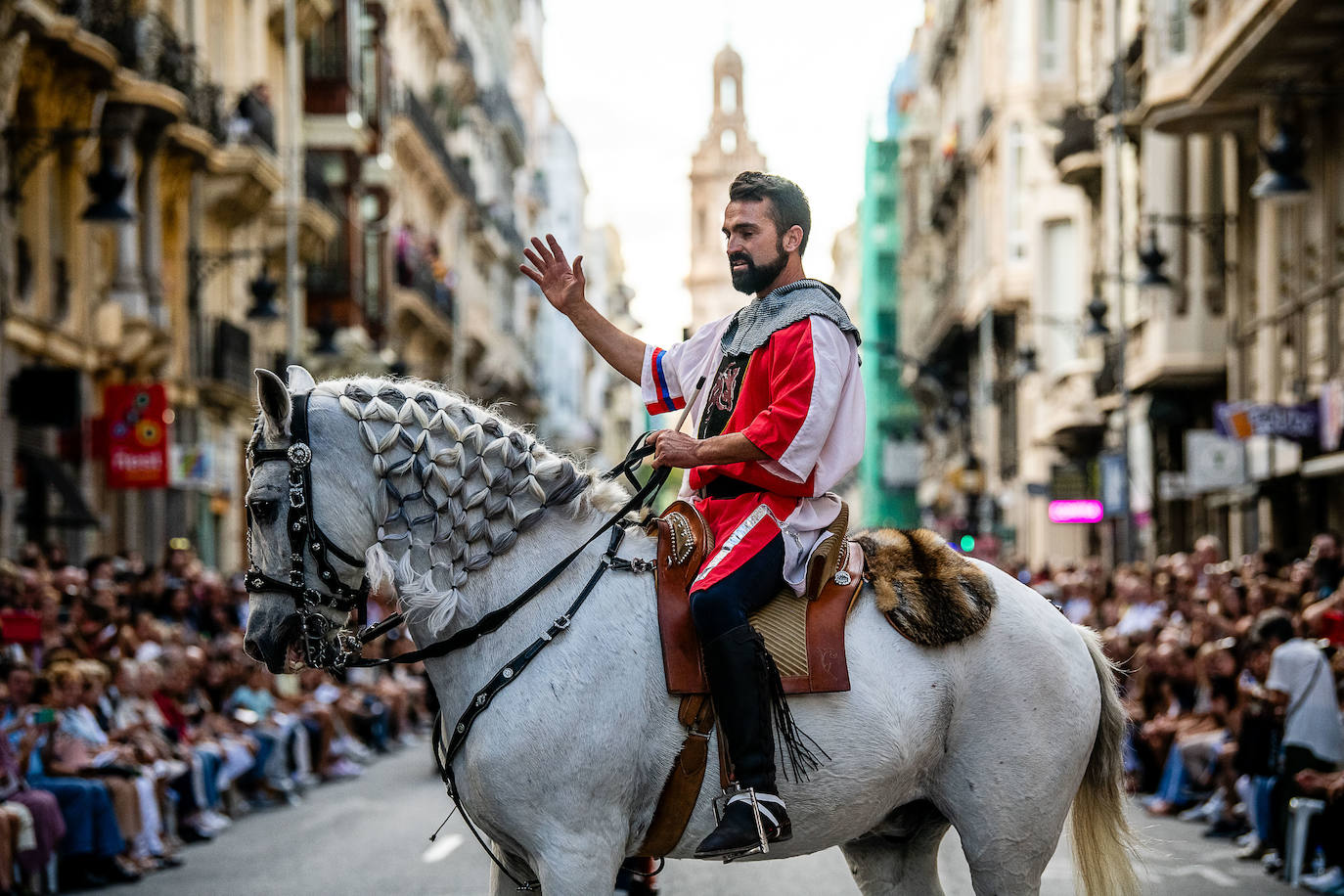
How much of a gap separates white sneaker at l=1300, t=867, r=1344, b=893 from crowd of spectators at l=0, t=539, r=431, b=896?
717 centimetres

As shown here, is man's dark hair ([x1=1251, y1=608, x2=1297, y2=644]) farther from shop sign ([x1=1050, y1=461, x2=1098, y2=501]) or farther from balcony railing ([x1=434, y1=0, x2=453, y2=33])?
balcony railing ([x1=434, y1=0, x2=453, y2=33])

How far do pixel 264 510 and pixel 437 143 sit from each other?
189 feet

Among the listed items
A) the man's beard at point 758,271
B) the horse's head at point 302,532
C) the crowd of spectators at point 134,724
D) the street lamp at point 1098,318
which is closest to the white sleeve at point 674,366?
the man's beard at point 758,271

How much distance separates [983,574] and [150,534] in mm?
27519

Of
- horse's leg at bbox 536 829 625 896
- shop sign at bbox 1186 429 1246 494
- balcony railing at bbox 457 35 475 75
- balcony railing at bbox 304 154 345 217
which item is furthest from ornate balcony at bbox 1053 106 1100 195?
horse's leg at bbox 536 829 625 896

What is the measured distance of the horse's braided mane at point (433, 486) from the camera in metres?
6.13

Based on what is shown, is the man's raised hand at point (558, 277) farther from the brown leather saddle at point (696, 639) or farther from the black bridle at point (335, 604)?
the black bridle at point (335, 604)

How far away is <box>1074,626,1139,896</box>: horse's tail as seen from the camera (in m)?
6.93

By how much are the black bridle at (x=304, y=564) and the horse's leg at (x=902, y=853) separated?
Result: 6.45 feet

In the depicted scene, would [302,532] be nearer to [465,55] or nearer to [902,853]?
[902,853]

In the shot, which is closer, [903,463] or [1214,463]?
[1214,463]

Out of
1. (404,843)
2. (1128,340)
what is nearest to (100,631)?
(404,843)

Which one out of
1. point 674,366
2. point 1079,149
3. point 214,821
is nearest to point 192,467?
point 214,821

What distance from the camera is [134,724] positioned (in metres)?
16.5
